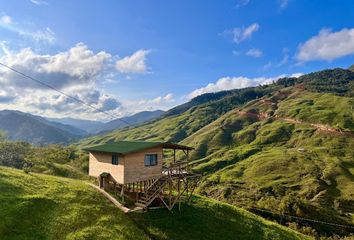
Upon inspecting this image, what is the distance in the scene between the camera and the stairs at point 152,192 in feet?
140

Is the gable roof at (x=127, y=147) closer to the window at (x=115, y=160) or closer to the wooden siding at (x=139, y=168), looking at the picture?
the wooden siding at (x=139, y=168)

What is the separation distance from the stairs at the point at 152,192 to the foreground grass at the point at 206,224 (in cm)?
141

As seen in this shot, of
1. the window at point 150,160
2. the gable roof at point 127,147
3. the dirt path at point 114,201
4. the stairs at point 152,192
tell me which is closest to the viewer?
the dirt path at point 114,201

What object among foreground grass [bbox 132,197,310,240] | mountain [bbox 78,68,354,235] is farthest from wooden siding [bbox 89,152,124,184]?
mountain [bbox 78,68,354,235]

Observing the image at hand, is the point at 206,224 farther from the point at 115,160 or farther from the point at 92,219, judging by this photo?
the point at 92,219

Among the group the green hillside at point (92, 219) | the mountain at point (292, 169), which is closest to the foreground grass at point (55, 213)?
the green hillside at point (92, 219)

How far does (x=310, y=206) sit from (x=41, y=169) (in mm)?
66926

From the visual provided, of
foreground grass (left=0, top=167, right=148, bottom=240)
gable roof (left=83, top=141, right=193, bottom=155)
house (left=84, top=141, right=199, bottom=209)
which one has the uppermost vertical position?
gable roof (left=83, top=141, right=193, bottom=155)

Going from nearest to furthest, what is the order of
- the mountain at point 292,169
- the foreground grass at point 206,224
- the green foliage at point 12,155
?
1. the foreground grass at point 206,224
2. the green foliage at point 12,155
3. the mountain at point 292,169

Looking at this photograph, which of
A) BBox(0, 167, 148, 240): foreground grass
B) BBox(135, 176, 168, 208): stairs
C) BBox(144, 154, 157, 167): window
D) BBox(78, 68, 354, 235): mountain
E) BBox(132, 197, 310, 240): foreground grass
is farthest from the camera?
BBox(78, 68, 354, 235): mountain

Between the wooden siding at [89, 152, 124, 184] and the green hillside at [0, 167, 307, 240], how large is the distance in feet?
9.76

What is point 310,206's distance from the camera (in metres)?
87.7

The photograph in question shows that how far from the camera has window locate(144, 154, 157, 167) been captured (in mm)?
44781

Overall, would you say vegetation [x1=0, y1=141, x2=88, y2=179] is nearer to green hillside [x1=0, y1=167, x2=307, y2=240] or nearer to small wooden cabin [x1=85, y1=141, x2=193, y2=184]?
small wooden cabin [x1=85, y1=141, x2=193, y2=184]
